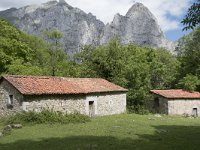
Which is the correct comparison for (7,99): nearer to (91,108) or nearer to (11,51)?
(91,108)

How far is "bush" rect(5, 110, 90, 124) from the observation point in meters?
26.4

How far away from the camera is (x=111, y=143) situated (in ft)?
59.8

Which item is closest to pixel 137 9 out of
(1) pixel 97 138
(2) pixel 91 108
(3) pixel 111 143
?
(2) pixel 91 108

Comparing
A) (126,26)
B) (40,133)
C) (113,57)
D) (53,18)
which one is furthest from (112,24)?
(40,133)

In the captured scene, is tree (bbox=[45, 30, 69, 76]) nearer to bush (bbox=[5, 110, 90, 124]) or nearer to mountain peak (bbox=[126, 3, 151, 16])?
bush (bbox=[5, 110, 90, 124])

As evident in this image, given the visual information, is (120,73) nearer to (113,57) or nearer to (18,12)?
(113,57)

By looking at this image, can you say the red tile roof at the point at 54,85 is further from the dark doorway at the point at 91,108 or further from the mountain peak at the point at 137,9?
the mountain peak at the point at 137,9

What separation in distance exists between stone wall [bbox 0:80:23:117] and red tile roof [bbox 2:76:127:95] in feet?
1.83

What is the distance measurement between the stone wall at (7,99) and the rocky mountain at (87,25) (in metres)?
83.4

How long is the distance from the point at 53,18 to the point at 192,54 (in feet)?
265

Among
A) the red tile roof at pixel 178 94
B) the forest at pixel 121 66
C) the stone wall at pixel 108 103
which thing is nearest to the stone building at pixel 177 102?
the red tile roof at pixel 178 94

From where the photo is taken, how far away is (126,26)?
403 ft

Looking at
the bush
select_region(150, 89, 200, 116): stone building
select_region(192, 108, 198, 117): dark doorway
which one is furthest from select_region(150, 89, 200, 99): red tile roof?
the bush

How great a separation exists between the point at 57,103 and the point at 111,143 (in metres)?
12.6
